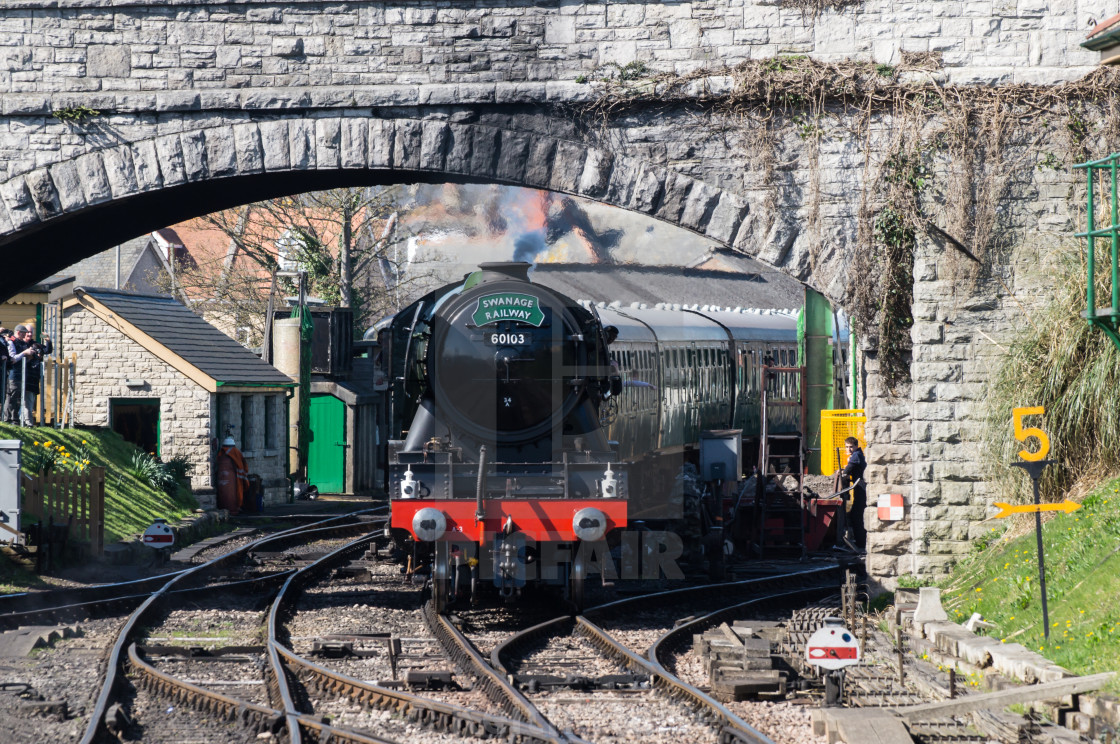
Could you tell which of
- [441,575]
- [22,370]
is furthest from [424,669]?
[22,370]

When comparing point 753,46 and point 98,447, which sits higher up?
point 753,46

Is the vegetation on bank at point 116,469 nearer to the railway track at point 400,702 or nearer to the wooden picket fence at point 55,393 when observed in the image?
the wooden picket fence at point 55,393

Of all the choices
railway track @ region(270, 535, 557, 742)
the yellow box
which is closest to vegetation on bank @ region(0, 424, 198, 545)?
railway track @ region(270, 535, 557, 742)

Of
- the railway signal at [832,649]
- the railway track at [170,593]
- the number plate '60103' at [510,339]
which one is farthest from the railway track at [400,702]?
the number plate '60103' at [510,339]

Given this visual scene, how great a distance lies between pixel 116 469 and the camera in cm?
1753

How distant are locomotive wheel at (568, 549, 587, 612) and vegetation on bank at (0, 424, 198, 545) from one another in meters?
6.51

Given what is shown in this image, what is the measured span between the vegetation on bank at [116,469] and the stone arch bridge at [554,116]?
4365mm

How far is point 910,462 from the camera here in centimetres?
1099

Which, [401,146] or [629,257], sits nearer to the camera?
[401,146]

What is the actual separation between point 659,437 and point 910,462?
4584mm

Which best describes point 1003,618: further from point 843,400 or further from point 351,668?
point 843,400

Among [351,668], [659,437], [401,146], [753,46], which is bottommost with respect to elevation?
[351,668]

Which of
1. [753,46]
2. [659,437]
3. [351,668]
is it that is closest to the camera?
[351,668]

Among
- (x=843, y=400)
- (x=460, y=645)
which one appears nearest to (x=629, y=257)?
(x=843, y=400)
